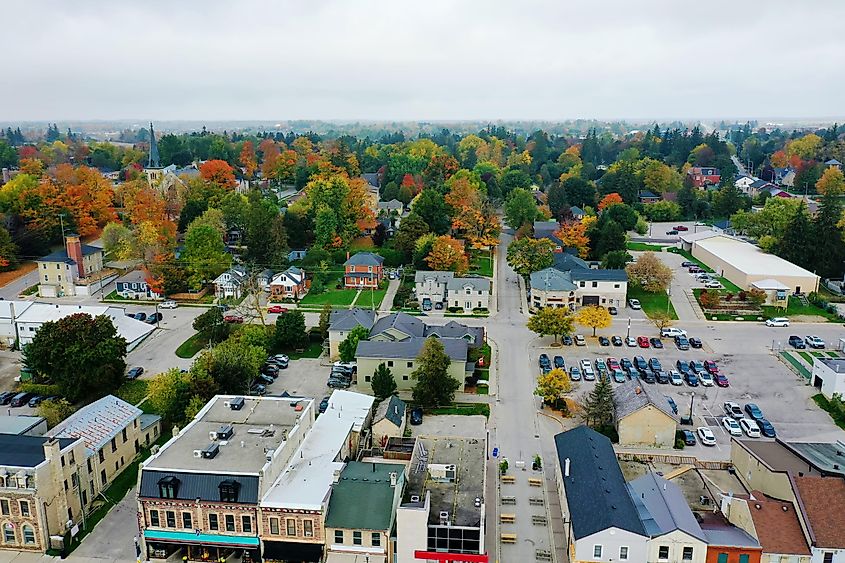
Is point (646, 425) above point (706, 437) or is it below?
above

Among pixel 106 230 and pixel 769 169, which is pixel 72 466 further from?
pixel 769 169

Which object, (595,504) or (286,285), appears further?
(286,285)

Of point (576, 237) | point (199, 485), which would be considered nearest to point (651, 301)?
point (576, 237)

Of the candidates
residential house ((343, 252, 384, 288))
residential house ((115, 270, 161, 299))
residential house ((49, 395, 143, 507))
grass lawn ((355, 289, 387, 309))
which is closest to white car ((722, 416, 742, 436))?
grass lawn ((355, 289, 387, 309))

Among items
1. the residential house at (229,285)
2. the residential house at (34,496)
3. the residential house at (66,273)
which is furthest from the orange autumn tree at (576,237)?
the residential house at (34,496)

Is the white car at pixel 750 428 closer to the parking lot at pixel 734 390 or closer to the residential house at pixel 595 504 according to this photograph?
the parking lot at pixel 734 390

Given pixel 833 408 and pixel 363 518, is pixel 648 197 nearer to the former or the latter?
pixel 833 408

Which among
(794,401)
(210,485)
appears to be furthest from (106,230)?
(794,401)

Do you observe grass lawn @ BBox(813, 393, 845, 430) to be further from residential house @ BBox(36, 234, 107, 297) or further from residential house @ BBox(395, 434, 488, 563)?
residential house @ BBox(36, 234, 107, 297)
